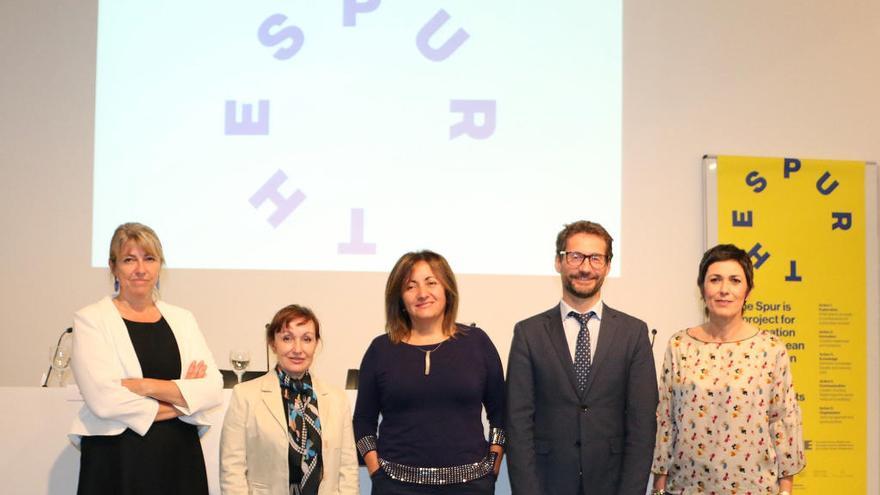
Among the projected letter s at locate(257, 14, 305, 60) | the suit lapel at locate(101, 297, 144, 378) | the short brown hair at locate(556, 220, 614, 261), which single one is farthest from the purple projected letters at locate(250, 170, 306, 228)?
the short brown hair at locate(556, 220, 614, 261)

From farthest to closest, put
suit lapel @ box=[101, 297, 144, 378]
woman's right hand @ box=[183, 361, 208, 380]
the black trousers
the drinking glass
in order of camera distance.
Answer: the drinking glass → woman's right hand @ box=[183, 361, 208, 380] → suit lapel @ box=[101, 297, 144, 378] → the black trousers

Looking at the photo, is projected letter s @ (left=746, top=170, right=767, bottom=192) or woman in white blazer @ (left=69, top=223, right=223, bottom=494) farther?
projected letter s @ (left=746, top=170, right=767, bottom=192)

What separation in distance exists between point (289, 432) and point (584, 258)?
1081 mm

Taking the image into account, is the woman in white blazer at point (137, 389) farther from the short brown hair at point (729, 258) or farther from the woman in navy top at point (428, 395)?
the short brown hair at point (729, 258)

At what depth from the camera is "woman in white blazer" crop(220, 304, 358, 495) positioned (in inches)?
100

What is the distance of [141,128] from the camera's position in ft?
14.9

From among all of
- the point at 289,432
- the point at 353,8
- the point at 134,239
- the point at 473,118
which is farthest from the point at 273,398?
the point at 353,8

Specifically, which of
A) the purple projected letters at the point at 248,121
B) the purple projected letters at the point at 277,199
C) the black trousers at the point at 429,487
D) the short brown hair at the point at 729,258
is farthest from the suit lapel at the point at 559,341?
the purple projected letters at the point at 248,121

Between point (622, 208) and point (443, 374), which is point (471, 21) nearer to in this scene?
point (622, 208)

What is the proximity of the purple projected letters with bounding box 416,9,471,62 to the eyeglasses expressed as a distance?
2345mm

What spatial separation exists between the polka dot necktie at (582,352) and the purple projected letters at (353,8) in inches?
105

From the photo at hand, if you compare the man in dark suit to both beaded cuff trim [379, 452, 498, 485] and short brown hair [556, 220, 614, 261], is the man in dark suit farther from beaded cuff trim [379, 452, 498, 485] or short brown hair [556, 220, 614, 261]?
beaded cuff trim [379, 452, 498, 485]

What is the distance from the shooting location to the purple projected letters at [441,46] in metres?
4.61

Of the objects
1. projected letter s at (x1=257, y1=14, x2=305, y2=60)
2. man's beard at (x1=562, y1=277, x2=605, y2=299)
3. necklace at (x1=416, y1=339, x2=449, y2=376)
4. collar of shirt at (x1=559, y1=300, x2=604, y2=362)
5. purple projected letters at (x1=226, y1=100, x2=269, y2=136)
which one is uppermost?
Answer: projected letter s at (x1=257, y1=14, x2=305, y2=60)
